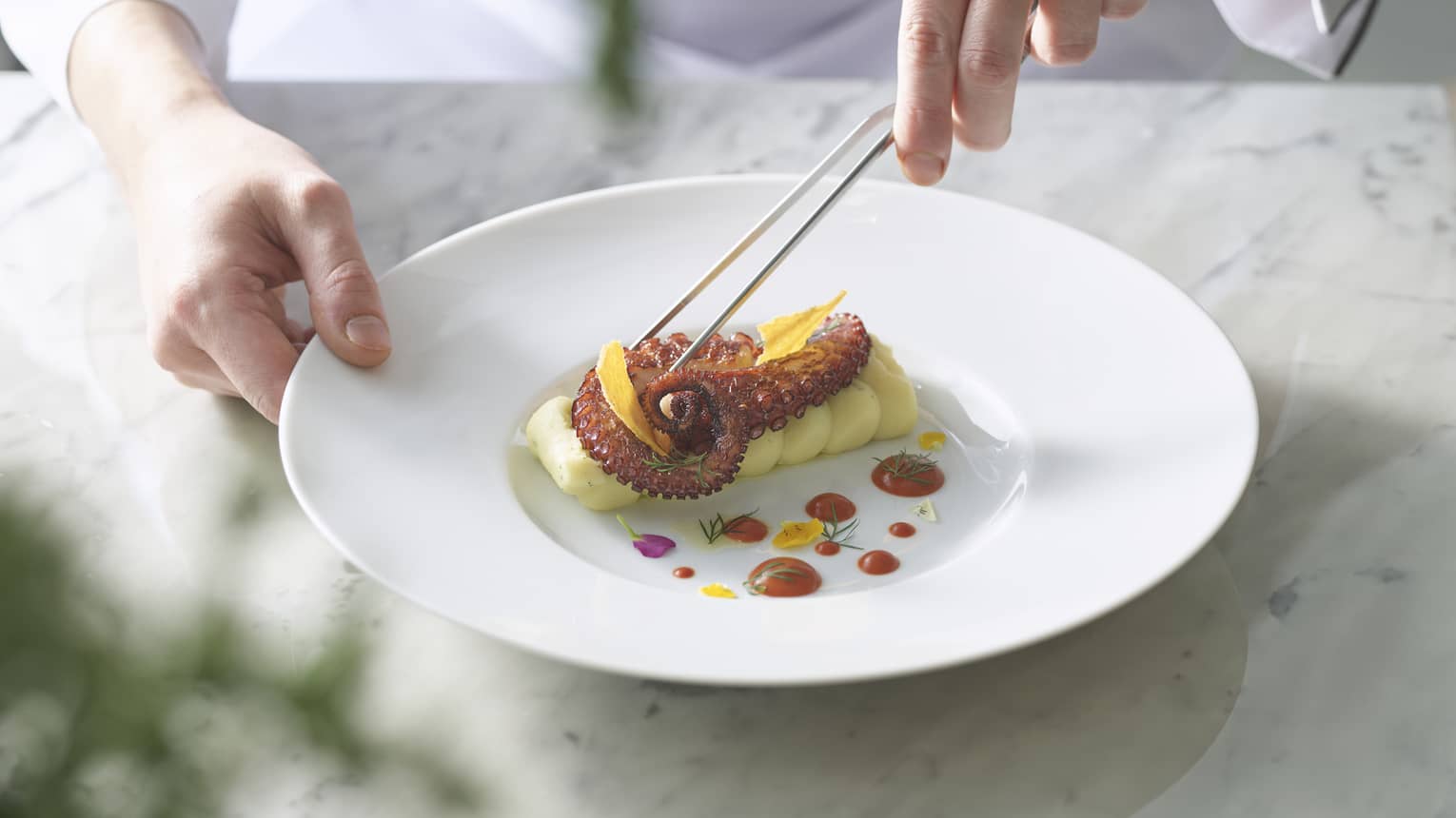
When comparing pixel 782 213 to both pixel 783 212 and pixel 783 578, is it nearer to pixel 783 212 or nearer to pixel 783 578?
pixel 783 212

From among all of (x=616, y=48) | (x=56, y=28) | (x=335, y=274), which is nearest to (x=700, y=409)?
(x=335, y=274)

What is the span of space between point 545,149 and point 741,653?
1349 millimetres

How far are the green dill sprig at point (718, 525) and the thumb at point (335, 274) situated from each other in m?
0.41

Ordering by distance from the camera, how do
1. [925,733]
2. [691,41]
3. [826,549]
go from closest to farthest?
[925,733] → [826,549] → [691,41]

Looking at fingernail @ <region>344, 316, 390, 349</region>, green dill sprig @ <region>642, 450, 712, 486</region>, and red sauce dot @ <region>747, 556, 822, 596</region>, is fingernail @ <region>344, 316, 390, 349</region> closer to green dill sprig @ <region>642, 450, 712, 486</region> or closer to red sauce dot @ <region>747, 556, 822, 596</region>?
green dill sprig @ <region>642, 450, 712, 486</region>

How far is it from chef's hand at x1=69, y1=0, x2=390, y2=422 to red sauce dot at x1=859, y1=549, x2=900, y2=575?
1.89 ft

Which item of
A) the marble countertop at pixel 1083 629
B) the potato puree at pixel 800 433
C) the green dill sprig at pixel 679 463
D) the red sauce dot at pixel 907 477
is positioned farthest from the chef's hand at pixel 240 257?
the red sauce dot at pixel 907 477

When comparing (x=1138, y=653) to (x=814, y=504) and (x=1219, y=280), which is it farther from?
(x=1219, y=280)

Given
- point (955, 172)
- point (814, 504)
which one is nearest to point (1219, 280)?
point (955, 172)

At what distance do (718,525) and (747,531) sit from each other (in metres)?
0.03

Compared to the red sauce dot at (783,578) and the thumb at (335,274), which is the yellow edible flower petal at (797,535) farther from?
the thumb at (335,274)

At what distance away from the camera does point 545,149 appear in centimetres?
212

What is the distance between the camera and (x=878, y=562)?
1259mm

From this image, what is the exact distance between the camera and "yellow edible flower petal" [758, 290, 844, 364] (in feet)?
4.77
